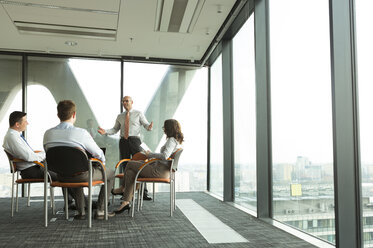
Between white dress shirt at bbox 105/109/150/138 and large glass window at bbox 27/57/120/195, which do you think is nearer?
white dress shirt at bbox 105/109/150/138

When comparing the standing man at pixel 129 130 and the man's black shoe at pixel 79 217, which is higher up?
the standing man at pixel 129 130

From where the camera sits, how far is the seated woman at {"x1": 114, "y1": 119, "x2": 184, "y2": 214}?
3871 mm

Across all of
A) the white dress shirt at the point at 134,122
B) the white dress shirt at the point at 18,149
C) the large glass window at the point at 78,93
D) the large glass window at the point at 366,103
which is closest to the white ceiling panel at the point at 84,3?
the white dress shirt at the point at 18,149

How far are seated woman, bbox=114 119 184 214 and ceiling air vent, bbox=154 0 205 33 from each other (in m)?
1.60

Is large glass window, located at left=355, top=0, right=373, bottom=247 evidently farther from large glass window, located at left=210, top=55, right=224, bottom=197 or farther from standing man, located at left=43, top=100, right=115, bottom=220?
large glass window, located at left=210, top=55, right=224, bottom=197

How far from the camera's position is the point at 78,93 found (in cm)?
679

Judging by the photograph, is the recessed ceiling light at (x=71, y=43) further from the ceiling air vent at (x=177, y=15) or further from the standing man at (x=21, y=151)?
the standing man at (x=21, y=151)

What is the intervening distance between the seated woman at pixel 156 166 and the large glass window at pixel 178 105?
2885mm

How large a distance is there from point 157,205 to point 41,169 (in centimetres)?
172

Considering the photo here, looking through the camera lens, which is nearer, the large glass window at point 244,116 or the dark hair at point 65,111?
the dark hair at point 65,111

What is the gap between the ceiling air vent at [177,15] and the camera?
4.48 meters

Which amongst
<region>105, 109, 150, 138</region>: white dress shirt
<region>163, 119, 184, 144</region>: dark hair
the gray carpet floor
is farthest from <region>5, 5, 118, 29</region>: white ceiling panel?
the gray carpet floor

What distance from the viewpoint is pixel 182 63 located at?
716 centimetres

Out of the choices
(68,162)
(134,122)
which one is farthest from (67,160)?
(134,122)
